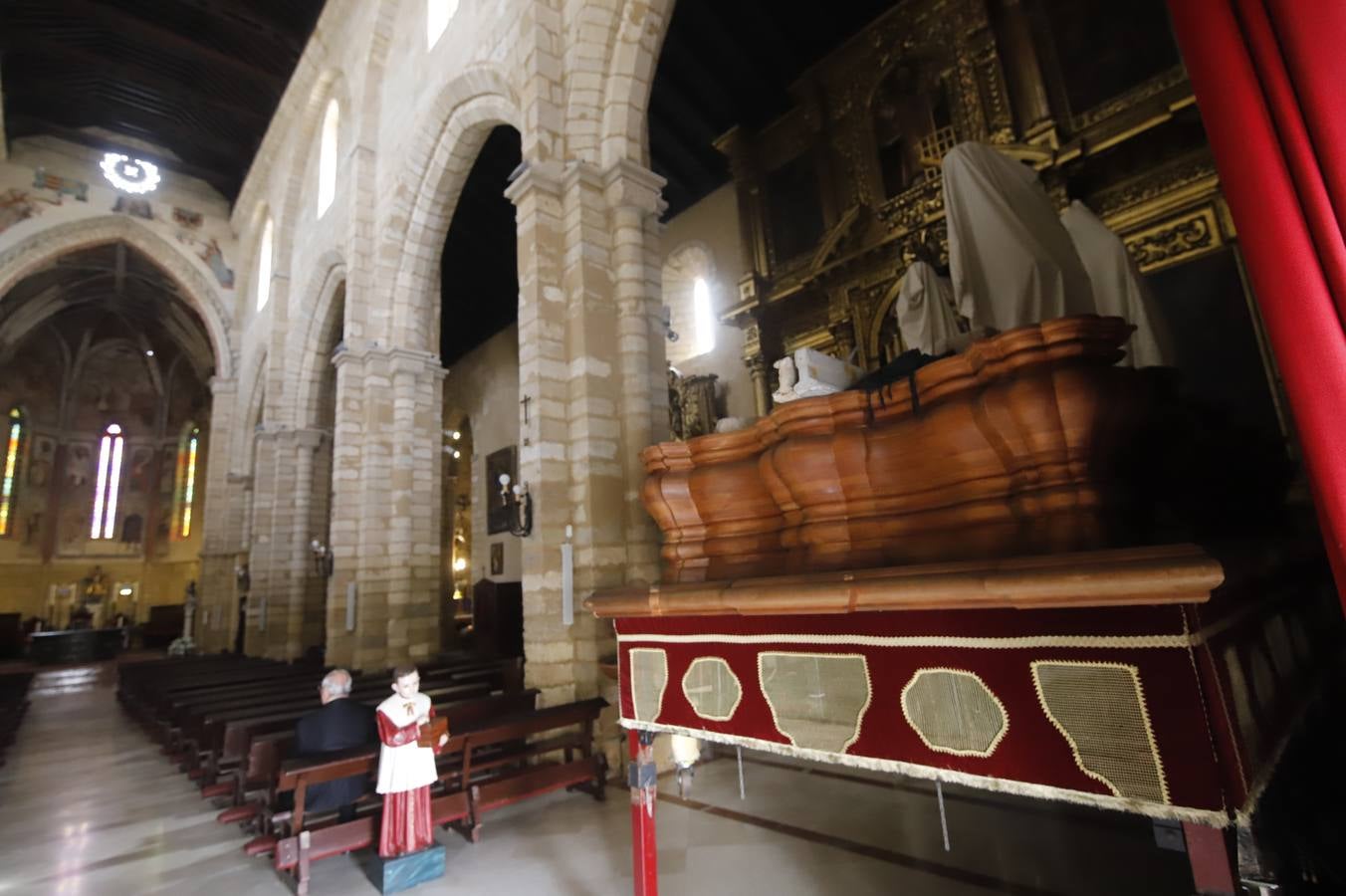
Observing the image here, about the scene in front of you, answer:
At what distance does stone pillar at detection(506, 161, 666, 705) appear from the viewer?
18.7 ft

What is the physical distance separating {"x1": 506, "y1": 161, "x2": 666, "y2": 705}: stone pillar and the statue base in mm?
1939

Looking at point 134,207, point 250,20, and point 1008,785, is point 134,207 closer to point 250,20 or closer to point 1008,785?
point 250,20

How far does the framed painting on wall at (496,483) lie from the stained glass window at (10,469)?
66.2ft

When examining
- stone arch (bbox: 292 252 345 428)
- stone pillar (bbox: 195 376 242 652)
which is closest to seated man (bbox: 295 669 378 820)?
stone arch (bbox: 292 252 345 428)

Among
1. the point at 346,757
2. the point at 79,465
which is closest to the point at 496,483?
the point at 346,757

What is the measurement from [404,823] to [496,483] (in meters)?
13.1

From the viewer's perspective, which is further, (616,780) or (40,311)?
(40,311)

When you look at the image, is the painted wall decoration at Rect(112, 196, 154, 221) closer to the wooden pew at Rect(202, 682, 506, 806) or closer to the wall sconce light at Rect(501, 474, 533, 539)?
the wooden pew at Rect(202, 682, 506, 806)

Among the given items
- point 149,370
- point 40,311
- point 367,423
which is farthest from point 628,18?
point 149,370

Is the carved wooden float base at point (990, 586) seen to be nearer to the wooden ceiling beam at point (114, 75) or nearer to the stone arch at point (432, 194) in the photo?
the stone arch at point (432, 194)

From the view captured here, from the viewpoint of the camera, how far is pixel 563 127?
6.72 metres

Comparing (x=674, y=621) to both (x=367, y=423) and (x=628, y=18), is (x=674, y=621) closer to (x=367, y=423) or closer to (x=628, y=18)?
(x=628, y=18)

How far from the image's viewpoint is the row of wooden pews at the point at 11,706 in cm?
830

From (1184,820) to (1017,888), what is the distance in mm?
2404
